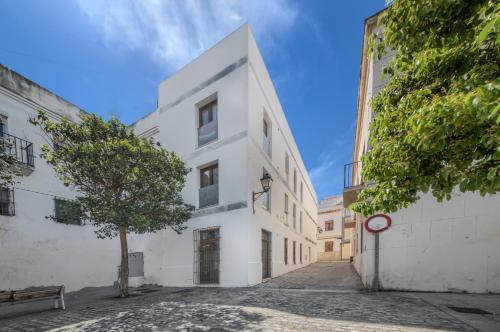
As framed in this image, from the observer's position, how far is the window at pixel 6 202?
8.59 meters

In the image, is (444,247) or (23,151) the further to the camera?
(23,151)

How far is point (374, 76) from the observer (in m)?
8.98

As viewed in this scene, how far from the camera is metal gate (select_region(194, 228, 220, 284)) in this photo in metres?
9.59

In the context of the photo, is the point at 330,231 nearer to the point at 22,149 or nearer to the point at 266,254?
the point at 266,254

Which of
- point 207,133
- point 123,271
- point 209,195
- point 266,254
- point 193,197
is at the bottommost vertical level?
point 266,254

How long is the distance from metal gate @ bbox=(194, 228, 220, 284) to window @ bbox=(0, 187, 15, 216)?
677 cm

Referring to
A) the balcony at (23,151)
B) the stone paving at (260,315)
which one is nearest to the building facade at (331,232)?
the stone paving at (260,315)

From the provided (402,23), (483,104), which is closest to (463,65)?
(402,23)

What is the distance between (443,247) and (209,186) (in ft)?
27.2

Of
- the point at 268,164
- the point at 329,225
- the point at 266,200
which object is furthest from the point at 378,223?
the point at 329,225

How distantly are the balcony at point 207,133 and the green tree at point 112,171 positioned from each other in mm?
2689

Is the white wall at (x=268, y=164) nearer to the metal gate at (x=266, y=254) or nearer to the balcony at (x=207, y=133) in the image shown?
the metal gate at (x=266, y=254)

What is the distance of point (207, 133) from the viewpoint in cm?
1089

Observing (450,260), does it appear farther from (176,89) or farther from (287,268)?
(176,89)
